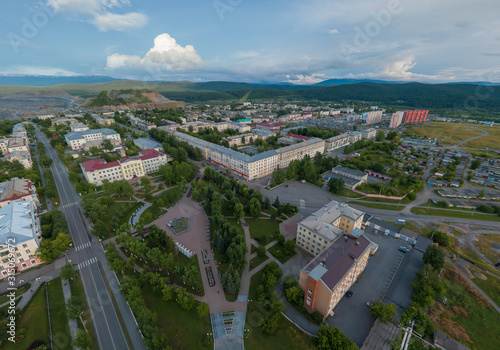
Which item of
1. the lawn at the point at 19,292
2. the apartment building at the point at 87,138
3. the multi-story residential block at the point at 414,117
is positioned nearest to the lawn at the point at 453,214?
the lawn at the point at 19,292

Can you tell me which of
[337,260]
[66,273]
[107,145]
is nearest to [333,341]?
[337,260]

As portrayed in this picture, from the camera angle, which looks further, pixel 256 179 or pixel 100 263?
pixel 256 179

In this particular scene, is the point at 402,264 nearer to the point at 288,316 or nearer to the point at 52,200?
the point at 288,316

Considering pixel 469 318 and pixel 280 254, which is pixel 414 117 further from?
pixel 280 254

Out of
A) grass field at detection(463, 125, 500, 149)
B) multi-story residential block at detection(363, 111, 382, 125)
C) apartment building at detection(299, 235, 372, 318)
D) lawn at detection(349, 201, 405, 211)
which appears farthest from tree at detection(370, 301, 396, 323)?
multi-story residential block at detection(363, 111, 382, 125)

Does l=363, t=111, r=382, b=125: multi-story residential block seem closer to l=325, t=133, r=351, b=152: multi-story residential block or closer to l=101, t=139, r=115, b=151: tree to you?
l=325, t=133, r=351, b=152: multi-story residential block

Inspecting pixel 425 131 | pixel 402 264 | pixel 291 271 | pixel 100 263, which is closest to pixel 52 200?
pixel 100 263
